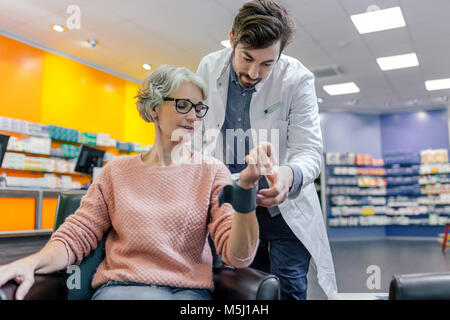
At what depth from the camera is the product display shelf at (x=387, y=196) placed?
10484 mm

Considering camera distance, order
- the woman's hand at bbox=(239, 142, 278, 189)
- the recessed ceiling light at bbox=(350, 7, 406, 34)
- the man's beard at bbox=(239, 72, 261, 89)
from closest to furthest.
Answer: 1. the woman's hand at bbox=(239, 142, 278, 189)
2. the man's beard at bbox=(239, 72, 261, 89)
3. the recessed ceiling light at bbox=(350, 7, 406, 34)

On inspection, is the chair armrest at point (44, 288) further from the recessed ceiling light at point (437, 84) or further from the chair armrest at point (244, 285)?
the recessed ceiling light at point (437, 84)

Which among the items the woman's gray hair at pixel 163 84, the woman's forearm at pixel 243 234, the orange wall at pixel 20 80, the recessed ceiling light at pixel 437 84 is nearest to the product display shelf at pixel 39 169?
the orange wall at pixel 20 80

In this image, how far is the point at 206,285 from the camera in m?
1.31

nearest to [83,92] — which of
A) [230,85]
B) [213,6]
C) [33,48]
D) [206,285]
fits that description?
[33,48]

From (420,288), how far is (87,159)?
215 inches

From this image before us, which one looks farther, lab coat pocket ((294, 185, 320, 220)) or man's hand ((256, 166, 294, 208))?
lab coat pocket ((294, 185, 320, 220))

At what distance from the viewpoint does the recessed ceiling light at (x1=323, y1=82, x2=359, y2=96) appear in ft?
28.9

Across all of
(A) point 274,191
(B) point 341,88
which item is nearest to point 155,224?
(A) point 274,191

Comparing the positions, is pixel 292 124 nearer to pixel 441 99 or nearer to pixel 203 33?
pixel 203 33

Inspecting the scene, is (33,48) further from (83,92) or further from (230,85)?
(230,85)

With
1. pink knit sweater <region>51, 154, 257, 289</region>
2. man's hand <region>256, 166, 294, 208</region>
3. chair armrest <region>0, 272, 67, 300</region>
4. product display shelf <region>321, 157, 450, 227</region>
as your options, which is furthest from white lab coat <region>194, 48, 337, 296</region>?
product display shelf <region>321, 157, 450, 227</region>

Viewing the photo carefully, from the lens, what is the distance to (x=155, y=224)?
1341mm

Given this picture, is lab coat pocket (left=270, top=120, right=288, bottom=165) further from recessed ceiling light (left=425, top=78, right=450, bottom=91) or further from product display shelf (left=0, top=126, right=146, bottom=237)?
recessed ceiling light (left=425, top=78, right=450, bottom=91)
